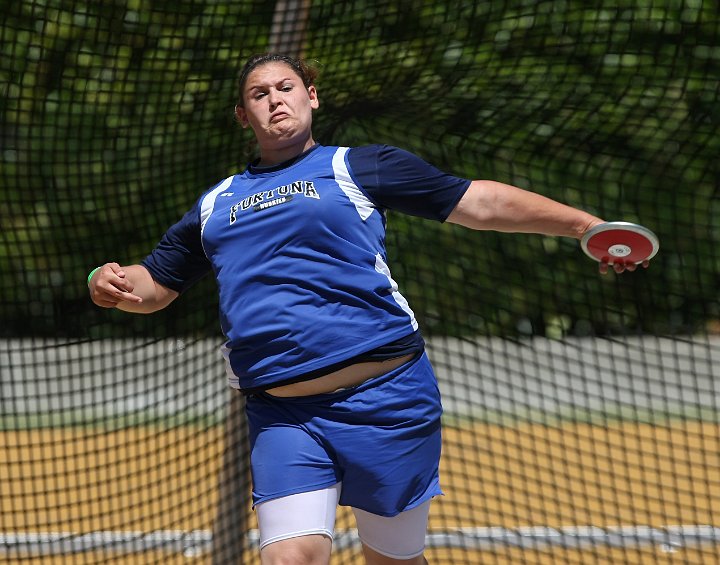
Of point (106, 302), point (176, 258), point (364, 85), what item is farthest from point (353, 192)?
point (364, 85)

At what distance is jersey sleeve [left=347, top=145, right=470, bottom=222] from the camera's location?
2.55m

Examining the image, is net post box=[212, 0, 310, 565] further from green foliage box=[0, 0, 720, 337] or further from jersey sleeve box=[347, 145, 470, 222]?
jersey sleeve box=[347, 145, 470, 222]

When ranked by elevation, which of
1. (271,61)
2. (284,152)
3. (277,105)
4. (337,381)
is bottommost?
(337,381)

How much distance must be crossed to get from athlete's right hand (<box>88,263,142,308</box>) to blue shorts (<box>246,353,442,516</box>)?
0.45 meters

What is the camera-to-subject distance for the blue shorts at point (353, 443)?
2.52m

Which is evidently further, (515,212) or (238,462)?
(238,462)

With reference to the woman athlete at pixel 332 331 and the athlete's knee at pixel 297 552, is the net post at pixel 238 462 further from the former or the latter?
the athlete's knee at pixel 297 552

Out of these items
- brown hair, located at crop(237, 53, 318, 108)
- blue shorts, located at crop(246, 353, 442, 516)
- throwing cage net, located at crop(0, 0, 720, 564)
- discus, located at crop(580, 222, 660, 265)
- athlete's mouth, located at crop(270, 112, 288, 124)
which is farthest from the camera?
throwing cage net, located at crop(0, 0, 720, 564)

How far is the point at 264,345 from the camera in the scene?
2.52 meters

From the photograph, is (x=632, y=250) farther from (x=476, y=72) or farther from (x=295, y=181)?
(x=476, y=72)

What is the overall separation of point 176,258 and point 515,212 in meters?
0.92

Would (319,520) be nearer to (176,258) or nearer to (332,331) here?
(332,331)

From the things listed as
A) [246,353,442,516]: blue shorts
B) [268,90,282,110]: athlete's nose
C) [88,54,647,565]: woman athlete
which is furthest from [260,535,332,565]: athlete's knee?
[268,90,282,110]: athlete's nose

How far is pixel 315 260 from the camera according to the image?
2525 mm
